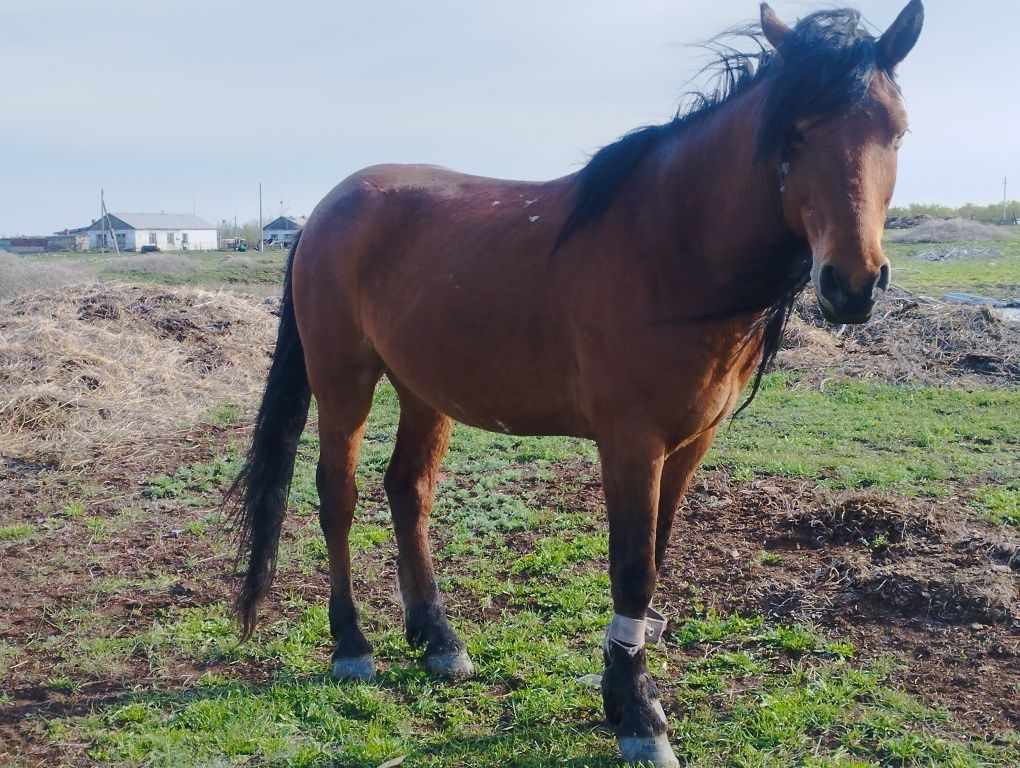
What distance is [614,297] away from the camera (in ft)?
10.2

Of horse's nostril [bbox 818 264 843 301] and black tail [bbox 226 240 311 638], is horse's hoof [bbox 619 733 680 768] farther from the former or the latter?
black tail [bbox 226 240 311 638]

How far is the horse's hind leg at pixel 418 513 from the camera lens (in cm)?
401

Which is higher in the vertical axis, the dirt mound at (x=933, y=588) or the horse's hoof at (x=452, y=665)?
the dirt mound at (x=933, y=588)

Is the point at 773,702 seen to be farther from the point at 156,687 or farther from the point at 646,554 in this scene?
the point at 156,687

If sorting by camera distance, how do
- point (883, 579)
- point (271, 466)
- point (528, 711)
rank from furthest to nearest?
1. point (271, 466)
2. point (883, 579)
3. point (528, 711)

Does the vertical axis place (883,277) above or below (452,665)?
above

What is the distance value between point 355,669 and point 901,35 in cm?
340

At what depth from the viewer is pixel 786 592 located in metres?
4.35

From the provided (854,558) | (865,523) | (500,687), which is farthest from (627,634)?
(865,523)

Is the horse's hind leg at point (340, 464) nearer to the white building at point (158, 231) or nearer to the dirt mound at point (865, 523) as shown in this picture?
the dirt mound at point (865, 523)

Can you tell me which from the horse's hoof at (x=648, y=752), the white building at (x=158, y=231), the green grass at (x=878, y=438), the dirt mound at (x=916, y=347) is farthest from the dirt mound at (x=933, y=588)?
the white building at (x=158, y=231)

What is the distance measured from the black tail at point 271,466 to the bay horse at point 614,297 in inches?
0.5

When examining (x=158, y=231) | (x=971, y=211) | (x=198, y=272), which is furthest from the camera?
(x=158, y=231)

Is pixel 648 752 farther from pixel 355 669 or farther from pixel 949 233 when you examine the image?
pixel 949 233
